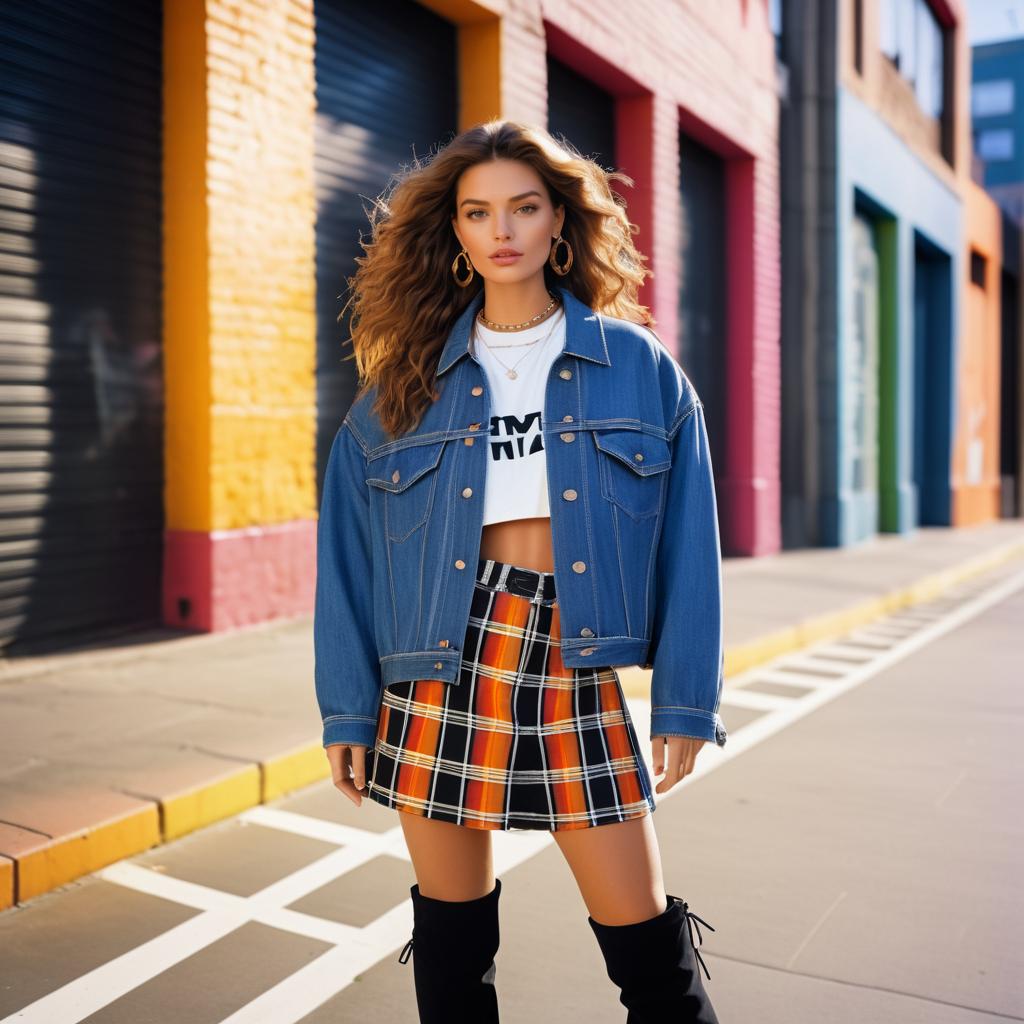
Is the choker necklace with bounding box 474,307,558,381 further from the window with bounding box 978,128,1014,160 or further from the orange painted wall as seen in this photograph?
the window with bounding box 978,128,1014,160

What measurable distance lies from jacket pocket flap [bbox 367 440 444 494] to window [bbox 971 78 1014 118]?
53.8 m

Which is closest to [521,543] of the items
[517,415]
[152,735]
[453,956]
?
[517,415]

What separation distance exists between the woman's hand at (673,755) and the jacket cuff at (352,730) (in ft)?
1.71

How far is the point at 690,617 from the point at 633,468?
0.93 ft

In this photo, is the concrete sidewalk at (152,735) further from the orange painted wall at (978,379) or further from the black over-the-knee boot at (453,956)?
the orange painted wall at (978,379)

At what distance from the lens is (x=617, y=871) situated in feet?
6.87

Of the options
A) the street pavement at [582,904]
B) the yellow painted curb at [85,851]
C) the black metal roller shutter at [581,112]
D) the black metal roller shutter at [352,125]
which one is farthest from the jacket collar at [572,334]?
the black metal roller shutter at [581,112]

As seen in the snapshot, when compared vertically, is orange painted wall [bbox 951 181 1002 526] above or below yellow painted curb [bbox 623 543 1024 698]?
above

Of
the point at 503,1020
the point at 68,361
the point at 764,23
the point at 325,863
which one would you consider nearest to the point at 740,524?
the point at 764,23

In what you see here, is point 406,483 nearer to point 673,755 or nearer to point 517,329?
point 517,329

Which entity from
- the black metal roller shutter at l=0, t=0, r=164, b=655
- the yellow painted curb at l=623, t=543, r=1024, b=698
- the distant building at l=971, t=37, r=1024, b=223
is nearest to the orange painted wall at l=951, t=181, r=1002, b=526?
the yellow painted curb at l=623, t=543, r=1024, b=698

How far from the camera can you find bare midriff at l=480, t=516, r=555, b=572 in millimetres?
2189

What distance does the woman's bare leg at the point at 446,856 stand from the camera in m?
2.16

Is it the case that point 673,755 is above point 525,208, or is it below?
below
